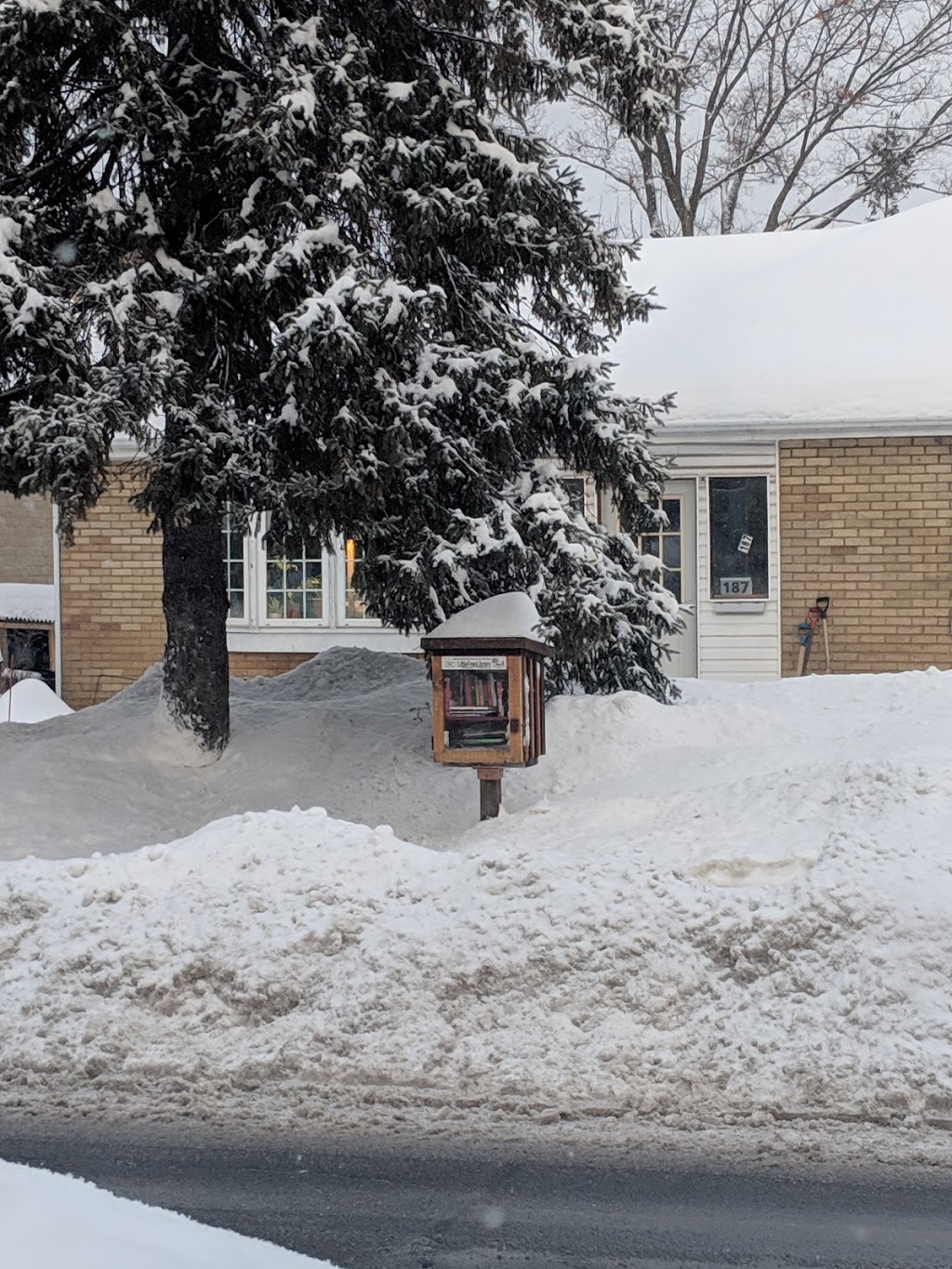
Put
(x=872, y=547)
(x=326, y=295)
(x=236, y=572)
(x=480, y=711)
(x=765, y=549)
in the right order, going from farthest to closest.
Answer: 1. (x=236, y=572)
2. (x=765, y=549)
3. (x=872, y=547)
4. (x=326, y=295)
5. (x=480, y=711)

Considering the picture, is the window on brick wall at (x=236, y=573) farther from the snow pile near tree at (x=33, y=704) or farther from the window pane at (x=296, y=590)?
the snow pile near tree at (x=33, y=704)

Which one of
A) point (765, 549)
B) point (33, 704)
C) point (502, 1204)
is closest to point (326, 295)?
point (502, 1204)

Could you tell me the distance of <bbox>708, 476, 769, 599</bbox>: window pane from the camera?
49.0ft

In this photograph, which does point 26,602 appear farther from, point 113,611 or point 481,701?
point 481,701

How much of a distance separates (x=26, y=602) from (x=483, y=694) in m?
24.2

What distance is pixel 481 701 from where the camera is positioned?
8.09 metres

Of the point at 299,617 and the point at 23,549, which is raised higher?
the point at 23,549

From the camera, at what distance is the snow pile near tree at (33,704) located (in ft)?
54.7

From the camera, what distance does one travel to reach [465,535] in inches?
381

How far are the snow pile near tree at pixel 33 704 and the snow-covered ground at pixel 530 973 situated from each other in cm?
1063

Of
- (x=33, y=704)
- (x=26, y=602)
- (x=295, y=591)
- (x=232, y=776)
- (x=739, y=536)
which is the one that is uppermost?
(x=739, y=536)

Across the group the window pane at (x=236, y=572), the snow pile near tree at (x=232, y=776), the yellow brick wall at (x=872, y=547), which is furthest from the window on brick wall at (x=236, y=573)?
the yellow brick wall at (x=872, y=547)

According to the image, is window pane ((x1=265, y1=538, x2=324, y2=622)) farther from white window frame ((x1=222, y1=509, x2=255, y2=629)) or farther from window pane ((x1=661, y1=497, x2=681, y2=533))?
window pane ((x1=661, y1=497, x2=681, y2=533))

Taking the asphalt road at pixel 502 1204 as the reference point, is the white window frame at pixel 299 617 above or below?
above
